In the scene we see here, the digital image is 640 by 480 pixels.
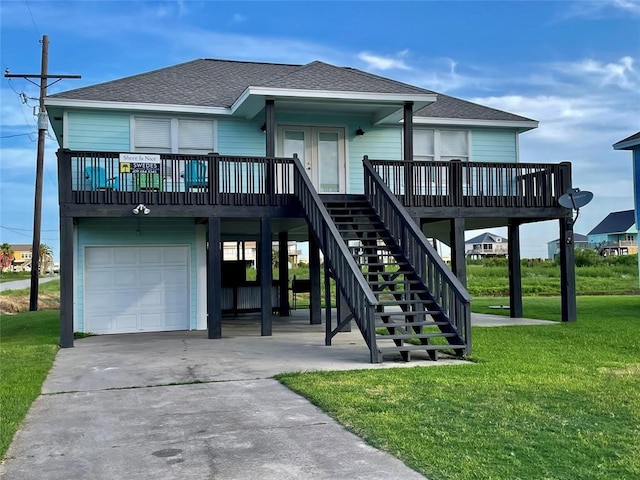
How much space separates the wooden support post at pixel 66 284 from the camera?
38.7 ft

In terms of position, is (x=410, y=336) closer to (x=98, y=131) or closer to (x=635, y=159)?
(x=98, y=131)

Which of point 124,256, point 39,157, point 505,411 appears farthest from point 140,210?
point 39,157

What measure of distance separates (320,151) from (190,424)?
10.6 metres

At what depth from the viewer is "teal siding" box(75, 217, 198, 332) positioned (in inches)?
570

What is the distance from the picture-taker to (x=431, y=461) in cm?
453

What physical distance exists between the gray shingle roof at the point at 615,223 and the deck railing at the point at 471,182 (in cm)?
5440

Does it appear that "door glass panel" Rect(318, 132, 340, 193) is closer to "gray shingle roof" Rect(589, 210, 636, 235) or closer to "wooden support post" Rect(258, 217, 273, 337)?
"wooden support post" Rect(258, 217, 273, 337)

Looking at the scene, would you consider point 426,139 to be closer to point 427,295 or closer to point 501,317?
point 501,317

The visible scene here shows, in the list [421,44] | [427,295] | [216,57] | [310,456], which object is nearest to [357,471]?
[310,456]

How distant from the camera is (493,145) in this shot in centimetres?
1709

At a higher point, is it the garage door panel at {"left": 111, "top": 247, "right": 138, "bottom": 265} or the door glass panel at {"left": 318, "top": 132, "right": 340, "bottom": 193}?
the door glass panel at {"left": 318, "top": 132, "right": 340, "bottom": 193}

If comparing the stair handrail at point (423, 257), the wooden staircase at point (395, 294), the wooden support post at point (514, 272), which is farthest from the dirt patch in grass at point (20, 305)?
the wooden support post at point (514, 272)

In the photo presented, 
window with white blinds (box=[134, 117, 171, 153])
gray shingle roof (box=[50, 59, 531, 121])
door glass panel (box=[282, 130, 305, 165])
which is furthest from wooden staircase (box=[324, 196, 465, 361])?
window with white blinds (box=[134, 117, 171, 153])

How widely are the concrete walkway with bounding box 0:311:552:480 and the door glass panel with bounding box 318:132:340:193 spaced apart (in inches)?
235
